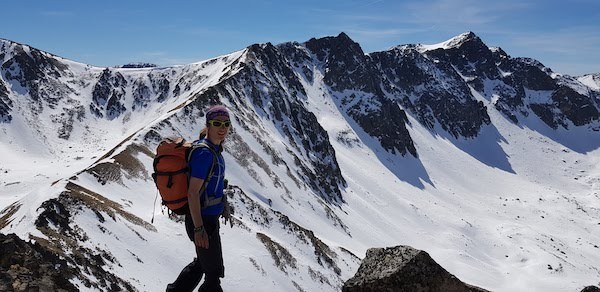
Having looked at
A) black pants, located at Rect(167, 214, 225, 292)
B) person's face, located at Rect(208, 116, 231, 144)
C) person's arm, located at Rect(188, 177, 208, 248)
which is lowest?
black pants, located at Rect(167, 214, 225, 292)

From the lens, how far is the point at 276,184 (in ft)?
264

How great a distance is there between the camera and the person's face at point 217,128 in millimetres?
9641

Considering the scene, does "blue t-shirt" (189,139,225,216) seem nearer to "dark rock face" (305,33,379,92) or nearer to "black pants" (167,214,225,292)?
"black pants" (167,214,225,292)

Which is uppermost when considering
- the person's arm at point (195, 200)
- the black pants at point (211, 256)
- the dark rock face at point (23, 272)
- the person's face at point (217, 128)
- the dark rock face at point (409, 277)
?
the person's face at point (217, 128)

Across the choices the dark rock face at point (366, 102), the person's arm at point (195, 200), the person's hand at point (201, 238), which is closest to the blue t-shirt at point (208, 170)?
the person's arm at point (195, 200)

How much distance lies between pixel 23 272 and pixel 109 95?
539 ft

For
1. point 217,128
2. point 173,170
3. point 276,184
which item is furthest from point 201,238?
point 276,184

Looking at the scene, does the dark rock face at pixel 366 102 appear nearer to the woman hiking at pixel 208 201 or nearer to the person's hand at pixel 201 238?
the woman hiking at pixel 208 201

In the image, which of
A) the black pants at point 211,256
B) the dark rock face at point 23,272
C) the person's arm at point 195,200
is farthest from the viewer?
the dark rock face at point 23,272

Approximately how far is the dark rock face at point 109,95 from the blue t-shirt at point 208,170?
156862 mm

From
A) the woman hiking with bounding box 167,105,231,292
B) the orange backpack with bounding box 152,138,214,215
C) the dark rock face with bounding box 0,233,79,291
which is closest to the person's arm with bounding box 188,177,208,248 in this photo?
Answer: the woman hiking with bounding box 167,105,231,292

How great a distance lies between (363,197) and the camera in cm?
11738

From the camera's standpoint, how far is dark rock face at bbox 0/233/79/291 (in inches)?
427

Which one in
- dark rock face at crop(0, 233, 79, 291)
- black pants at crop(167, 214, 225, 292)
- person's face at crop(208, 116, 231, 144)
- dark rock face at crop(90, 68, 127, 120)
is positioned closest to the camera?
black pants at crop(167, 214, 225, 292)
